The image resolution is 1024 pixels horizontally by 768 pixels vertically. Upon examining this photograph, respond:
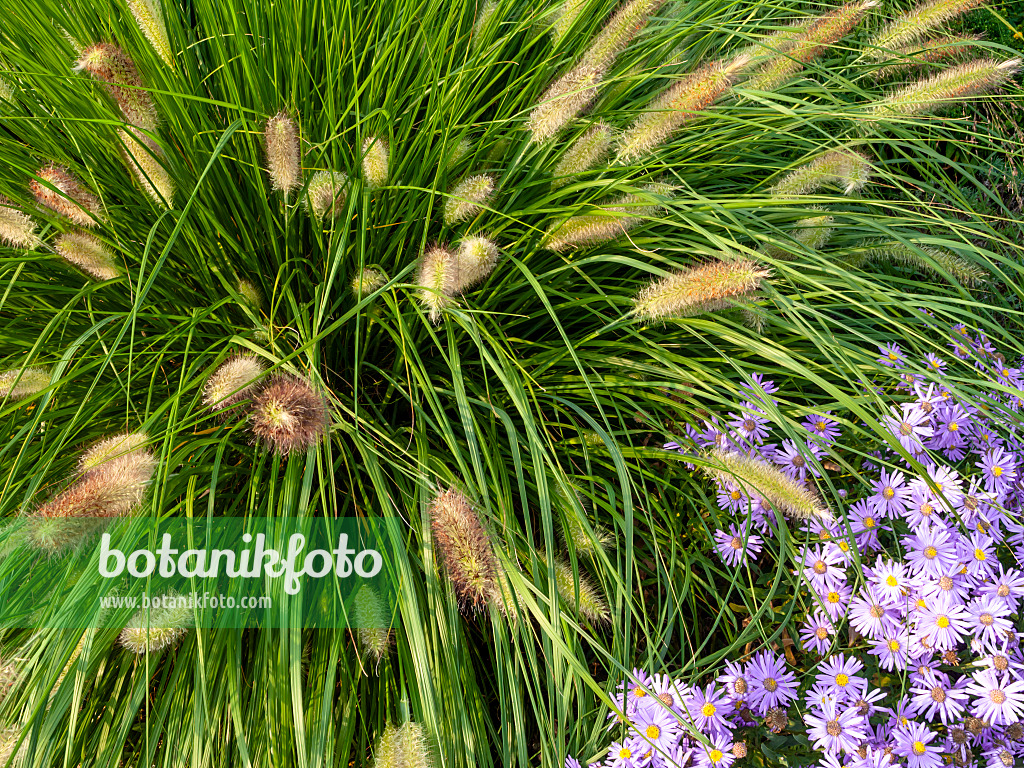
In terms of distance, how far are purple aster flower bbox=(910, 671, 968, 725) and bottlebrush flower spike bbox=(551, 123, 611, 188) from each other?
182 cm

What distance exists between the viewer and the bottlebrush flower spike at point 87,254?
219 cm

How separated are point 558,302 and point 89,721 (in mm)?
2139

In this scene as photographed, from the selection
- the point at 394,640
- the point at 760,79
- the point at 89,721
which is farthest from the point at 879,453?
the point at 89,721

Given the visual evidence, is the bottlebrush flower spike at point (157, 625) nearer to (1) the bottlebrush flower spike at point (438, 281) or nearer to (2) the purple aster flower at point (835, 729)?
(1) the bottlebrush flower spike at point (438, 281)

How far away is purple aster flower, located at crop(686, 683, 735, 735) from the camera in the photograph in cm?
203

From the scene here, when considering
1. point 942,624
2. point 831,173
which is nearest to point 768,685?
point 942,624

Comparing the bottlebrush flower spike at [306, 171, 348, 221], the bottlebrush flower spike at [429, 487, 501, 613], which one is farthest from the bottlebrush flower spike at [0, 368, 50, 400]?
the bottlebrush flower spike at [429, 487, 501, 613]

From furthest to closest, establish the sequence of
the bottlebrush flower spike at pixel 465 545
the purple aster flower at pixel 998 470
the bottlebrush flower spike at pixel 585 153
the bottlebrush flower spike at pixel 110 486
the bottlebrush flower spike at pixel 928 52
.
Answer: the bottlebrush flower spike at pixel 928 52, the bottlebrush flower spike at pixel 585 153, the purple aster flower at pixel 998 470, the bottlebrush flower spike at pixel 465 545, the bottlebrush flower spike at pixel 110 486

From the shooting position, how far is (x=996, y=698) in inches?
76.1

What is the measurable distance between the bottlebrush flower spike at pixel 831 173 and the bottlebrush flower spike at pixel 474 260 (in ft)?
3.32

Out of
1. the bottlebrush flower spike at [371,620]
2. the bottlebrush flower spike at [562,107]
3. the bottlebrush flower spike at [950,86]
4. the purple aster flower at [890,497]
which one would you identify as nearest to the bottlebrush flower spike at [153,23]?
the bottlebrush flower spike at [562,107]

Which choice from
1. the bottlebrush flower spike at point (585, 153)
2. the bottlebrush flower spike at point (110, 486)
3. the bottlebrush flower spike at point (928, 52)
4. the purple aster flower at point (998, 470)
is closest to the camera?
the bottlebrush flower spike at point (110, 486)

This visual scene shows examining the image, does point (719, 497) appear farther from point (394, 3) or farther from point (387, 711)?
point (394, 3)

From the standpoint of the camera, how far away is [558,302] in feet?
9.53
